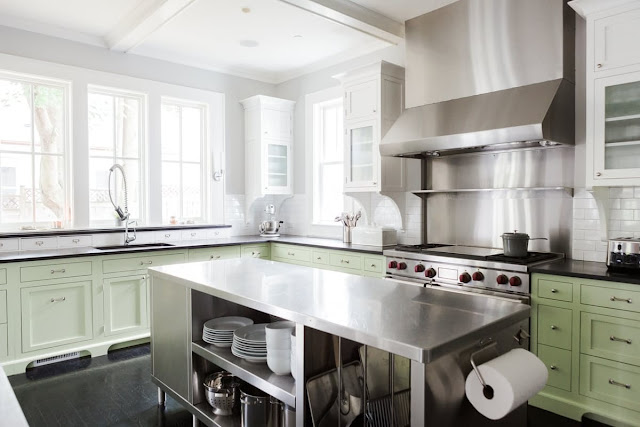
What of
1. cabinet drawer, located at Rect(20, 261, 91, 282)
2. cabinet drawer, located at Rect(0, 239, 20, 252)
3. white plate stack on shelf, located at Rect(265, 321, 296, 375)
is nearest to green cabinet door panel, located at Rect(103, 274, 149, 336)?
cabinet drawer, located at Rect(20, 261, 91, 282)

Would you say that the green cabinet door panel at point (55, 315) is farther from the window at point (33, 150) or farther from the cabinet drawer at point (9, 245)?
the window at point (33, 150)

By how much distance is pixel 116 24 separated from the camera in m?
4.45

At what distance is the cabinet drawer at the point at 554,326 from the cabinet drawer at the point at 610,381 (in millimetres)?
154

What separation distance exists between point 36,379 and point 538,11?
16.6 feet

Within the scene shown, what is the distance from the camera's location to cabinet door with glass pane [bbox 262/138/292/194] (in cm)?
585

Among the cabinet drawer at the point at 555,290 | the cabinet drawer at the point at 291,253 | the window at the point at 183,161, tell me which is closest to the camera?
the cabinet drawer at the point at 555,290

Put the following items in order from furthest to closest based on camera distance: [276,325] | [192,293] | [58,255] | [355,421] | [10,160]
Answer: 1. [10,160]
2. [58,255]
3. [192,293]
4. [276,325]
5. [355,421]

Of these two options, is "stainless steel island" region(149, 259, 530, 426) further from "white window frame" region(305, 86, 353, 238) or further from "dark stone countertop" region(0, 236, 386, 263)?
"white window frame" region(305, 86, 353, 238)

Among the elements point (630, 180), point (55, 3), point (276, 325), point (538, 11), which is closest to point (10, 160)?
point (55, 3)

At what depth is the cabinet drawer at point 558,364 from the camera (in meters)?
3.02

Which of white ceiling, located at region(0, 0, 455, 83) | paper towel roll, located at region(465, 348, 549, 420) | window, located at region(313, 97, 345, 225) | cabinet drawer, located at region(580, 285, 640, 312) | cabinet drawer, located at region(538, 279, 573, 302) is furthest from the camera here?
window, located at region(313, 97, 345, 225)

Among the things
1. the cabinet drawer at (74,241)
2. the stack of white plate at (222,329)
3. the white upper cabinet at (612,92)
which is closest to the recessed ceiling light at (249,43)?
the cabinet drawer at (74,241)

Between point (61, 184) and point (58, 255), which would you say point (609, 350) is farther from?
point (61, 184)

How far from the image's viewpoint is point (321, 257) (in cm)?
480
